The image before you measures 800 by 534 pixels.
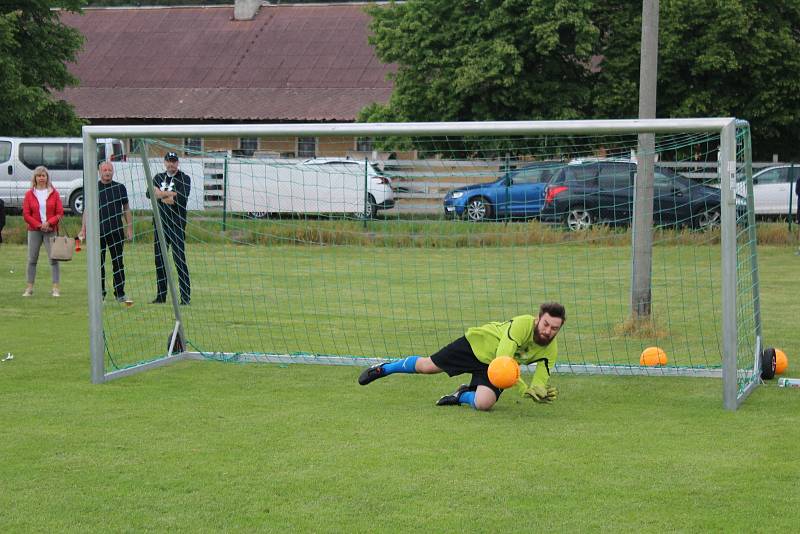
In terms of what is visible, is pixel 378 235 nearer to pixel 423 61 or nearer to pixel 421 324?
pixel 421 324

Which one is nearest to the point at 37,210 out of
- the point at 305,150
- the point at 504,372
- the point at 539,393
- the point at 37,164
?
the point at 504,372

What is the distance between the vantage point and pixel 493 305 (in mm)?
14969

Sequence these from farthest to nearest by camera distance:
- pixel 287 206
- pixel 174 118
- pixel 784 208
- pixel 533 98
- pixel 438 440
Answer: pixel 174 118 → pixel 533 98 → pixel 784 208 → pixel 287 206 → pixel 438 440

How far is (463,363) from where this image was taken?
861cm

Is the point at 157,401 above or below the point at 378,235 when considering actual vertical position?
below

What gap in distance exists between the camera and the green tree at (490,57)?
1300 inches

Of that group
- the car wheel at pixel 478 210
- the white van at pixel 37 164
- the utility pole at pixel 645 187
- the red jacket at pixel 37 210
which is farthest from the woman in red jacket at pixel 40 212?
the white van at pixel 37 164

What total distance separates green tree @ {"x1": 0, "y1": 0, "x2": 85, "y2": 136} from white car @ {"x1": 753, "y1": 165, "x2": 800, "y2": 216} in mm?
19390

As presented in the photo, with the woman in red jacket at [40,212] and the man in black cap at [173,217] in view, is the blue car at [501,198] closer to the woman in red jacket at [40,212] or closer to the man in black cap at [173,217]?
the man in black cap at [173,217]

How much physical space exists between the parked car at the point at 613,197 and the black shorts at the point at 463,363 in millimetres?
5363

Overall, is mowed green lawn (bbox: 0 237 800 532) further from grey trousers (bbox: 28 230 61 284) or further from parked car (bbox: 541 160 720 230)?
grey trousers (bbox: 28 230 61 284)

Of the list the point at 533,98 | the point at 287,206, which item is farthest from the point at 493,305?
the point at 533,98

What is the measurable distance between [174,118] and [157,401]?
3774 centimetres

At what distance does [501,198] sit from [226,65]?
33.5 metres
